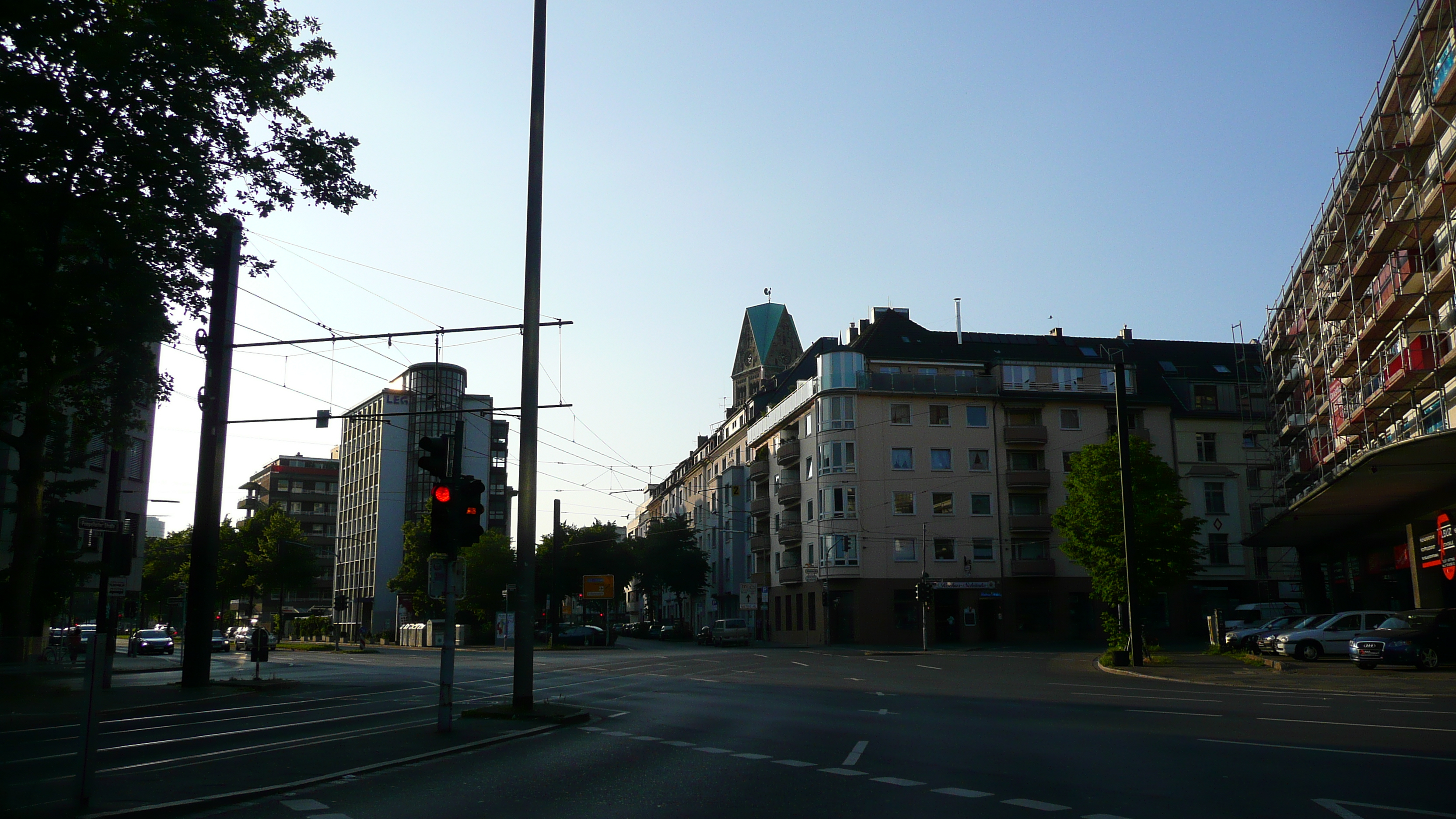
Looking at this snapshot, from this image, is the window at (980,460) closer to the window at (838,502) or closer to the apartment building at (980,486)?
the apartment building at (980,486)

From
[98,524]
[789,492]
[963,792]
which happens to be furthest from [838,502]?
[963,792]

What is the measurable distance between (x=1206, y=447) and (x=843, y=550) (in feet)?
78.3

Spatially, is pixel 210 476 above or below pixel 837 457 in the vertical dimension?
below

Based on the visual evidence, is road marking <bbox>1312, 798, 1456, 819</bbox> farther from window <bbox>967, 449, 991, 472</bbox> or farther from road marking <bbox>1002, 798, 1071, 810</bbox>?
window <bbox>967, 449, 991, 472</bbox>

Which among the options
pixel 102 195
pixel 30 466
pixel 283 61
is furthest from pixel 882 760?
pixel 30 466

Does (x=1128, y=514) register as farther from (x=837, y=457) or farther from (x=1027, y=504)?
(x=1027, y=504)

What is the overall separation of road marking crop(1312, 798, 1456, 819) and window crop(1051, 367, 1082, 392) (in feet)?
192

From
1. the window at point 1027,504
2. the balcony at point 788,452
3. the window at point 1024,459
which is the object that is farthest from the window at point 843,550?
the window at point 1024,459

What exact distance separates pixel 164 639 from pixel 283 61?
43997 millimetres

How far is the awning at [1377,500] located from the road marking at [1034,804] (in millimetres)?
22445

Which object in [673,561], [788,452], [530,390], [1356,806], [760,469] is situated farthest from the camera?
[673,561]

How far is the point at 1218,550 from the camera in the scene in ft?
209

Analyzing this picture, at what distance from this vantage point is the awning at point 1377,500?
28592 mm

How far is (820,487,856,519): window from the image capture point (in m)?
61.8
